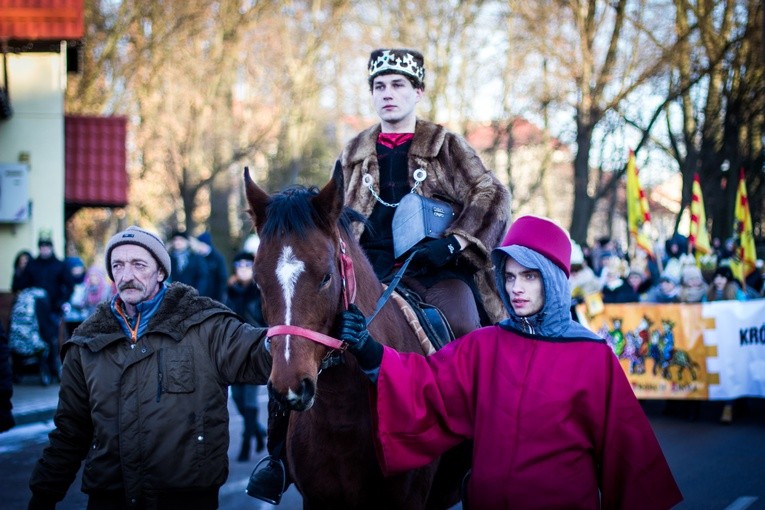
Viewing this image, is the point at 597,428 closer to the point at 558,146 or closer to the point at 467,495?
the point at 467,495

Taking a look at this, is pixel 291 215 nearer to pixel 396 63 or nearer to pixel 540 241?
pixel 540 241

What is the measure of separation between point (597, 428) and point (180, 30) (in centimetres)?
2366

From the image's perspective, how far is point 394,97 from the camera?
17.5 ft

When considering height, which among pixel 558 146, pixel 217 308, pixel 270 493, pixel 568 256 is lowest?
pixel 270 493

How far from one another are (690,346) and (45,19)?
14422 millimetres

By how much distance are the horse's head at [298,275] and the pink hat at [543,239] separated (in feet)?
2.47

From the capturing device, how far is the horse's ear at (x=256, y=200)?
3.97 metres

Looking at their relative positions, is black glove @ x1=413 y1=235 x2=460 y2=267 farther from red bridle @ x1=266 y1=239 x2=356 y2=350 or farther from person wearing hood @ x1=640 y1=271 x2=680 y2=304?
person wearing hood @ x1=640 y1=271 x2=680 y2=304

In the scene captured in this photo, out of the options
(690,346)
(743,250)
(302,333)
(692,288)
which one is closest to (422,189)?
(302,333)

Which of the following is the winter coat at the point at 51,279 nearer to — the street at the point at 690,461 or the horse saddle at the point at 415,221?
the street at the point at 690,461

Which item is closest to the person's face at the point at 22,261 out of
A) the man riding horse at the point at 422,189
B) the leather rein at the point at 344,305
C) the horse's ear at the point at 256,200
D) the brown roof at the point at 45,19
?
the brown roof at the point at 45,19

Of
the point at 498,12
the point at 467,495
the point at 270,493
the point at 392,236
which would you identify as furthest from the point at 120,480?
the point at 498,12

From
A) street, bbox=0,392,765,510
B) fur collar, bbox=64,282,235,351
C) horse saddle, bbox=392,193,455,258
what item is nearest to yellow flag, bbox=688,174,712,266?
street, bbox=0,392,765,510

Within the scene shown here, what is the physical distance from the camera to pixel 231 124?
90.3 feet
